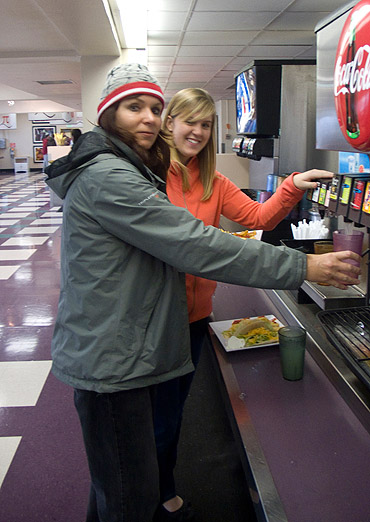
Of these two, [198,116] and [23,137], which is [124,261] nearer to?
[198,116]

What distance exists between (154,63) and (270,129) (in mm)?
5480

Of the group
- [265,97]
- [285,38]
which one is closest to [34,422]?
[265,97]

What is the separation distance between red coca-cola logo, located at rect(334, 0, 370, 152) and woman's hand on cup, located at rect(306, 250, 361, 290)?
395 millimetres

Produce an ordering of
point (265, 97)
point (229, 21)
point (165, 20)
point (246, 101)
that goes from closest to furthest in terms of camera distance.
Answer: point (265, 97)
point (246, 101)
point (165, 20)
point (229, 21)

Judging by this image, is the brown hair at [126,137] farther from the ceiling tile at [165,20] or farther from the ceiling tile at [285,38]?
the ceiling tile at [285,38]

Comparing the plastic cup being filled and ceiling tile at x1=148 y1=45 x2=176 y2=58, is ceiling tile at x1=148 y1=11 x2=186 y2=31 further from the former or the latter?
the plastic cup being filled

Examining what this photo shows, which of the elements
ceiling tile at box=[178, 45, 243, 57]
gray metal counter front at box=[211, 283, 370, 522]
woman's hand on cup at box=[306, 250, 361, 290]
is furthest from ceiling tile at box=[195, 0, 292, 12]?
woman's hand on cup at box=[306, 250, 361, 290]

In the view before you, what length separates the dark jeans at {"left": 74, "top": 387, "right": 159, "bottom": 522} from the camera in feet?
4.12

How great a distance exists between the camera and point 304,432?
144 cm

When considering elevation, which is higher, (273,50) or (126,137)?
(273,50)

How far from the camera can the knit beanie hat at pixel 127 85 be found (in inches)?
50.9

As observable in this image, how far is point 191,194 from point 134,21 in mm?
3883

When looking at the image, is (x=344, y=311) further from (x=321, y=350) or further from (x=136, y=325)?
(x=136, y=325)

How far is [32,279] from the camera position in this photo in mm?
5207
